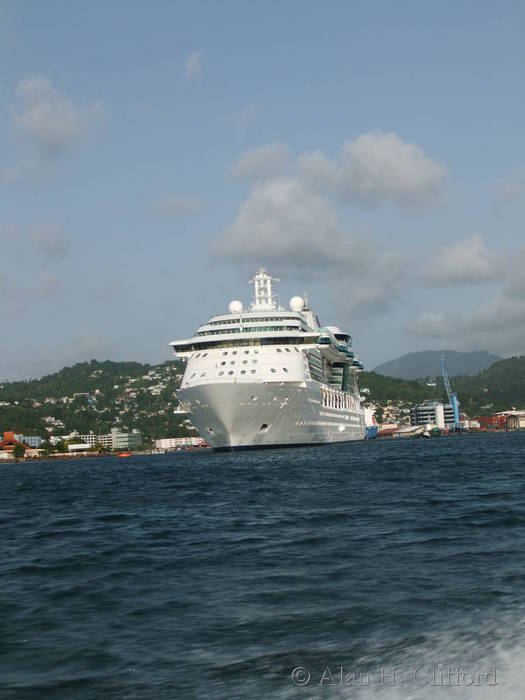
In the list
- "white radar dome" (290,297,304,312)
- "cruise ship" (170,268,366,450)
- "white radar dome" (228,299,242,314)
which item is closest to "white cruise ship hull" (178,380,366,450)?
"cruise ship" (170,268,366,450)

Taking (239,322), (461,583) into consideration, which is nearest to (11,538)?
(461,583)

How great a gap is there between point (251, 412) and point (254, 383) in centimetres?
311

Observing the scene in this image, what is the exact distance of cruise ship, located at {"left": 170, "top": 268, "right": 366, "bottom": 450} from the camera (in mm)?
67938

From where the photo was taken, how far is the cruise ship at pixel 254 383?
6794cm

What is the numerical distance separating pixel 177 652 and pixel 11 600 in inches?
186

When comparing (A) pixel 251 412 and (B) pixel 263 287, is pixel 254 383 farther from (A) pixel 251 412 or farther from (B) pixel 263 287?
(B) pixel 263 287

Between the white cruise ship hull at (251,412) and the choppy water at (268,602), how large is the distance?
138ft

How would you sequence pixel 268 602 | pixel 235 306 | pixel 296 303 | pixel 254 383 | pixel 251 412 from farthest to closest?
1. pixel 296 303
2. pixel 235 306
3. pixel 251 412
4. pixel 254 383
5. pixel 268 602

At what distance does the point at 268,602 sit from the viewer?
38.3ft

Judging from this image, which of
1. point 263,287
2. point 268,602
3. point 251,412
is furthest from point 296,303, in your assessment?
point 268,602

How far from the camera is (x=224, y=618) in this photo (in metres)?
10.8

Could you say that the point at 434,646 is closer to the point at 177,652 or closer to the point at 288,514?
the point at 177,652

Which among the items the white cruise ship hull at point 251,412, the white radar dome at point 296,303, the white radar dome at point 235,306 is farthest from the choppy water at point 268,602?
the white radar dome at point 296,303

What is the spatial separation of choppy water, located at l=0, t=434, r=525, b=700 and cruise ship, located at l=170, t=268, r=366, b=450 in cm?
4310
